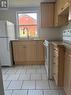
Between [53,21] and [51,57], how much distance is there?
156cm

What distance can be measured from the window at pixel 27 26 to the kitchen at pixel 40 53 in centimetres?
6

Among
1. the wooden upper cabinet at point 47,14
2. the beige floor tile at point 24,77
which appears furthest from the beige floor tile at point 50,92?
the wooden upper cabinet at point 47,14

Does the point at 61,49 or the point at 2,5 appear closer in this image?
the point at 61,49

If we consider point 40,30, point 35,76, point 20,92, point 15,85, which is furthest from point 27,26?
point 20,92

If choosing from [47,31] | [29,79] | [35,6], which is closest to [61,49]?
[29,79]

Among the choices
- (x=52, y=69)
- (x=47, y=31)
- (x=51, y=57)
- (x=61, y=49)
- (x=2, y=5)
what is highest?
(x=2, y=5)

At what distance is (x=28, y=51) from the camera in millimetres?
4457

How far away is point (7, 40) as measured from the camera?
411 centimetres

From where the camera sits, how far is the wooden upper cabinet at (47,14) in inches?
160

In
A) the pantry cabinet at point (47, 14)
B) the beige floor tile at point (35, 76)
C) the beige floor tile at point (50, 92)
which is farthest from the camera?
the pantry cabinet at point (47, 14)

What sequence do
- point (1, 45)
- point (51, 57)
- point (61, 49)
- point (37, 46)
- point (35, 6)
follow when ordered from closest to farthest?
point (61, 49)
point (51, 57)
point (1, 45)
point (37, 46)
point (35, 6)

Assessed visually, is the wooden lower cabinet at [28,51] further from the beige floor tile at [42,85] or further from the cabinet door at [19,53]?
the beige floor tile at [42,85]

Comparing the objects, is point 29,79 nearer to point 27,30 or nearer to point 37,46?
point 37,46

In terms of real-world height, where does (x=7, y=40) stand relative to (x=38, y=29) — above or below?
below
